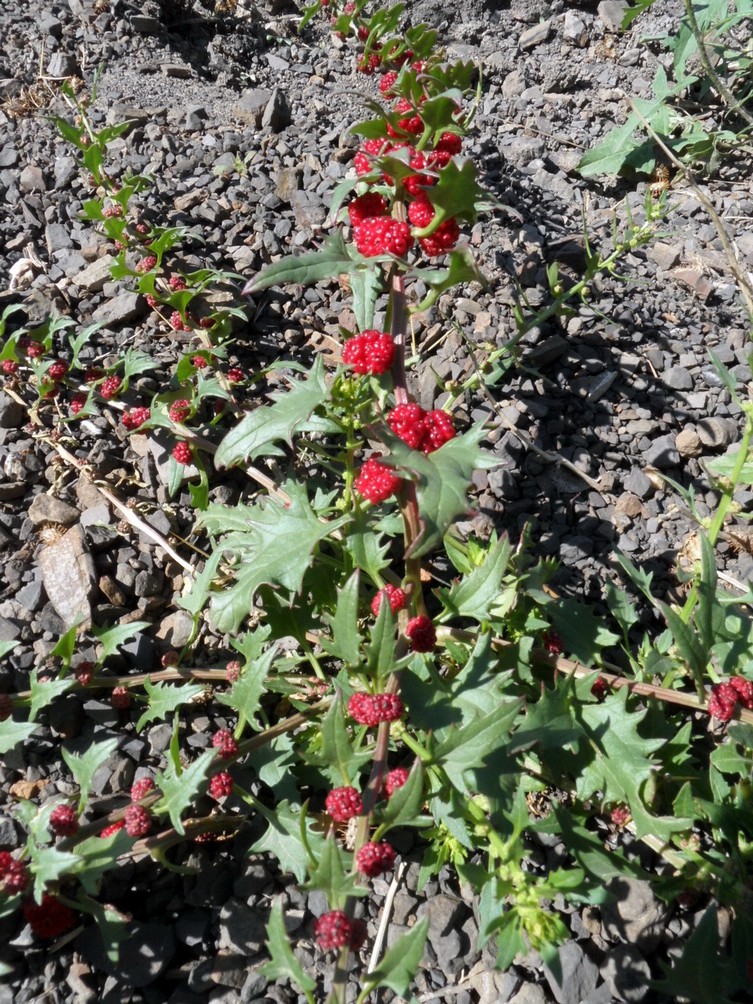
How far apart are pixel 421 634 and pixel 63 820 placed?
1042mm

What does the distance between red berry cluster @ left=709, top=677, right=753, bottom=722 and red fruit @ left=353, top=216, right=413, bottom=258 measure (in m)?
1.44

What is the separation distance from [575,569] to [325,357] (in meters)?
1.39

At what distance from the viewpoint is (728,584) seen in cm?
289

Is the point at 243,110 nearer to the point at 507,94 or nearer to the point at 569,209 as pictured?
the point at 507,94

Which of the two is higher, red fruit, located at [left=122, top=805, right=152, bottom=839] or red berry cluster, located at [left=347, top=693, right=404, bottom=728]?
red berry cluster, located at [left=347, top=693, right=404, bottom=728]

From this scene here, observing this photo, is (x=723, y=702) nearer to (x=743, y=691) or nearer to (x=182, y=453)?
(x=743, y=691)

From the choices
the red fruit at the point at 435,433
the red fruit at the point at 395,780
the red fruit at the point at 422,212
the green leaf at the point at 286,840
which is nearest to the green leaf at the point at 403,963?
the red fruit at the point at 395,780

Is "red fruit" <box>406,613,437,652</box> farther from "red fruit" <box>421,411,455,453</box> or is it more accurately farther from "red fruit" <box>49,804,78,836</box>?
"red fruit" <box>49,804,78,836</box>

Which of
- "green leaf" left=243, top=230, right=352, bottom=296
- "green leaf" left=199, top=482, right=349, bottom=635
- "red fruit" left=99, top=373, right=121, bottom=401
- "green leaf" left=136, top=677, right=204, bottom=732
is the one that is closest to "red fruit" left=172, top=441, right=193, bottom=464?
"red fruit" left=99, top=373, right=121, bottom=401

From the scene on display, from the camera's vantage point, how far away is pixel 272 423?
6.81ft

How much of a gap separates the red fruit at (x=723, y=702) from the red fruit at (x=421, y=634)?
2.52 feet

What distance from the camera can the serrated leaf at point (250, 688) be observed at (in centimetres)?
221

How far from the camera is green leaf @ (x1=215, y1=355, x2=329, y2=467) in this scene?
2.05m

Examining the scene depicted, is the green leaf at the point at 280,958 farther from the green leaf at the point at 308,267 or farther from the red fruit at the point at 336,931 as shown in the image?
the green leaf at the point at 308,267
